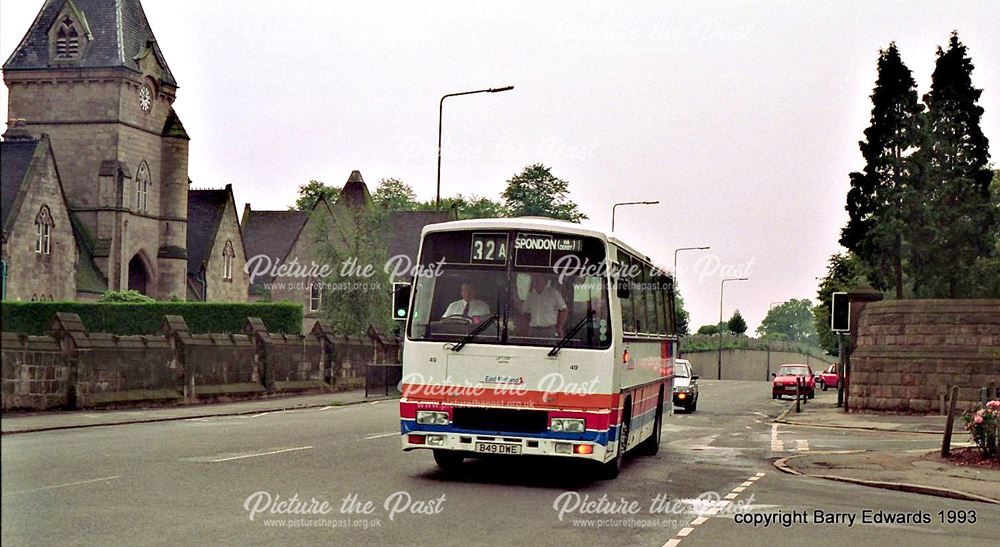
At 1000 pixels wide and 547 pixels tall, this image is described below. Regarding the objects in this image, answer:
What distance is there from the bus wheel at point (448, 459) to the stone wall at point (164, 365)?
901cm

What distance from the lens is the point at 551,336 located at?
14.2 metres

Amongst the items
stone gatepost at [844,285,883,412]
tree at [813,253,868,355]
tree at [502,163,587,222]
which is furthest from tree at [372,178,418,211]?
stone gatepost at [844,285,883,412]

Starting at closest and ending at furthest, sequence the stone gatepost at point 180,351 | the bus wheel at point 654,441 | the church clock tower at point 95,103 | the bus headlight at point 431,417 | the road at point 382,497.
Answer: the road at point 382,497 → the bus headlight at point 431,417 → the bus wheel at point 654,441 → the stone gatepost at point 180,351 → the church clock tower at point 95,103

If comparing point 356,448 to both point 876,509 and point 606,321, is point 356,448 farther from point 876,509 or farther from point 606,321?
point 876,509

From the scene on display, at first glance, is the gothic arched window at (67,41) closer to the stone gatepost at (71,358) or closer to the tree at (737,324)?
the stone gatepost at (71,358)

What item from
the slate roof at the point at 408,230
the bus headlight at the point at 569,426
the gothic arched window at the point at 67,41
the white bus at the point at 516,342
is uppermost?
the gothic arched window at the point at 67,41

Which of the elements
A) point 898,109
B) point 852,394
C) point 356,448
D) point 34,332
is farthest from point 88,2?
point 356,448

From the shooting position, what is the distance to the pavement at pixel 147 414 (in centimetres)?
2275

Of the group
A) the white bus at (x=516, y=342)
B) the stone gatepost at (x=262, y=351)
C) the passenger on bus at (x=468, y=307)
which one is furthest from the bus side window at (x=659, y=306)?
the stone gatepost at (x=262, y=351)

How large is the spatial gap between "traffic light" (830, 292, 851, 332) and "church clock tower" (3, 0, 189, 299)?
46.8m

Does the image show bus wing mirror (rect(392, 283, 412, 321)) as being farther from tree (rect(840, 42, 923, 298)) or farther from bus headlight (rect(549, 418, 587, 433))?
tree (rect(840, 42, 923, 298))

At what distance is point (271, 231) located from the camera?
96.4 metres

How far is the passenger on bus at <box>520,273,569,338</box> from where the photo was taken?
14.2 meters

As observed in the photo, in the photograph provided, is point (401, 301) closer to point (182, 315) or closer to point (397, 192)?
point (182, 315)
